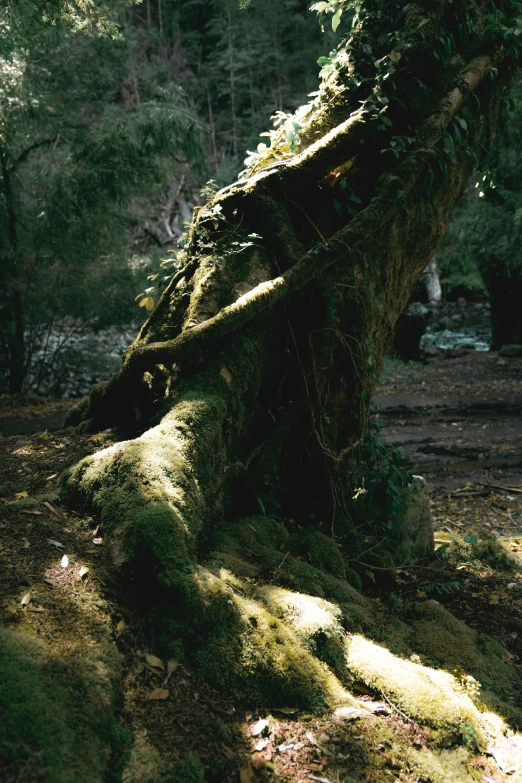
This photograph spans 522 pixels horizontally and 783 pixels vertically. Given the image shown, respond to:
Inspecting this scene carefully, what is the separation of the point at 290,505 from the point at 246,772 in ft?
7.61

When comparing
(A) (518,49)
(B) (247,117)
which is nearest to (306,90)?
(B) (247,117)

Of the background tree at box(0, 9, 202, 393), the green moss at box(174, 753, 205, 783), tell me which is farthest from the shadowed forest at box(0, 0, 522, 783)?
the background tree at box(0, 9, 202, 393)

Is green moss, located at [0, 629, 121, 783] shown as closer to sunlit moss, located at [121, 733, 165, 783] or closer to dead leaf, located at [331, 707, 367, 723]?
sunlit moss, located at [121, 733, 165, 783]

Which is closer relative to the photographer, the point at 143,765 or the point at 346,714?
the point at 143,765

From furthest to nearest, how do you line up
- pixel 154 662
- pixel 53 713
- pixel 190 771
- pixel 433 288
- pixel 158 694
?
→ pixel 433 288 → pixel 154 662 → pixel 158 694 → pixel 190 771 → pixel 53 713

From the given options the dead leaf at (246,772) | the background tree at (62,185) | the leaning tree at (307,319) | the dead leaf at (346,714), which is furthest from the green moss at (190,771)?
the background tree at (62,185)

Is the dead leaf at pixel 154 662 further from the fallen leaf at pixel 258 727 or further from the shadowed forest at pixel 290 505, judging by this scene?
the fallen leaf at pixel 258 727

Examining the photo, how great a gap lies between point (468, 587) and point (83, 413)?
315 cm

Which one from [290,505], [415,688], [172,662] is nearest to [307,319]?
[290,505]

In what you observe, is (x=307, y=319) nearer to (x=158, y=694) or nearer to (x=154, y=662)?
(x=154, y=662)

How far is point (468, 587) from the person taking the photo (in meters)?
4.39

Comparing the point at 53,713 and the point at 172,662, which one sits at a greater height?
the point at 53,713

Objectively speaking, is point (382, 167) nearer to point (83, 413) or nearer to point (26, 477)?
point (83, 413)

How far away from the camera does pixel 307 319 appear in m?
4.16
